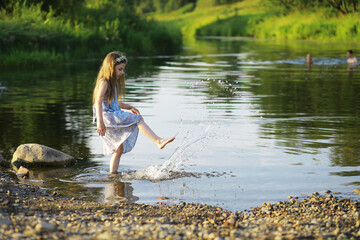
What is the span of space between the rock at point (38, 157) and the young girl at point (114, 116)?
0.97m

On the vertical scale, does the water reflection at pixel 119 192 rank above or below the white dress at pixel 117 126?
below

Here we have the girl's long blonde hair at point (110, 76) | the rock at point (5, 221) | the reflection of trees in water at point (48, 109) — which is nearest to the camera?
the rock at point (5, 221)

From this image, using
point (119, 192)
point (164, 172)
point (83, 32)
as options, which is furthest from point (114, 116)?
point (83, 32)

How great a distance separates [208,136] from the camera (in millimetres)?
12305

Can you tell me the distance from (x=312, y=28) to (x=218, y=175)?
5318 centimetres

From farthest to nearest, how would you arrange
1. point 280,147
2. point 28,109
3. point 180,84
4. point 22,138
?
1. point 180,84
2. point 28,109
3. point 22,138
4. point 280,147

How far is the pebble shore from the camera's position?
5801 mm

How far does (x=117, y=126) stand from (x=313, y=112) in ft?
23.2

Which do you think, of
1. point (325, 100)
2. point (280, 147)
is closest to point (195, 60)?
point (325, 100)

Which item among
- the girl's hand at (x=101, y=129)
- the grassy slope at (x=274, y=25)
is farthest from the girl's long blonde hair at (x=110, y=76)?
the grassy slope at (x=274, y=25)

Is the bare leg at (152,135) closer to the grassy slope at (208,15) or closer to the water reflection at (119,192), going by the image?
the water reflection at (119,192)

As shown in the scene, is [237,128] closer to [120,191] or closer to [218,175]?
[218,175]

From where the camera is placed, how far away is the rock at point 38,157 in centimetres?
998

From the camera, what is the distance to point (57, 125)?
13.7m
